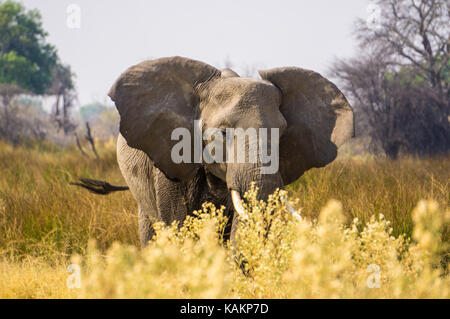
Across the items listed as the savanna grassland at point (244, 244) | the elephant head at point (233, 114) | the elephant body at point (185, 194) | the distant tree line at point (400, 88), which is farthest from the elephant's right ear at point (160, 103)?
the distant tree line at point (400, 88)

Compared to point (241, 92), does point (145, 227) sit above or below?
below

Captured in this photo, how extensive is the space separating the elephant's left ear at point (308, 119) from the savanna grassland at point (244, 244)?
2.00 feet

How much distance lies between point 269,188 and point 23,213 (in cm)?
414

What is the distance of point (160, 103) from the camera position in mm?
4328

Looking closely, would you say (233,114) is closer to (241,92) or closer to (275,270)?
(241,92)

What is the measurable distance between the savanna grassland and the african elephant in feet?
0.81

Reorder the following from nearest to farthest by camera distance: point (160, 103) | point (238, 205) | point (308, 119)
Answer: point (238, 205) → point (160, 103) → point (308, 119)

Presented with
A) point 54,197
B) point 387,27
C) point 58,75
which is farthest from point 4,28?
point 54,197

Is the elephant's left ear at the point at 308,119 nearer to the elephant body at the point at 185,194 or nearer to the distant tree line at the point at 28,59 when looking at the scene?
the elephant body at the point at 185,194

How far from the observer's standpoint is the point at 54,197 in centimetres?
705

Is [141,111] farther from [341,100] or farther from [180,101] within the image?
[341,100]

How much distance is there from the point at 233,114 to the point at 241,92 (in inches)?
8.4

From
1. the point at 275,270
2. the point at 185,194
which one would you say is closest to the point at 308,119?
the point at 185,194
